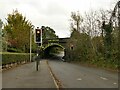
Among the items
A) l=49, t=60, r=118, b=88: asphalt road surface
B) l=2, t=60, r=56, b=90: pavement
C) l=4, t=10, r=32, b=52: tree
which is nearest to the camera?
l=2, t=60, r=56, b=90: pavement

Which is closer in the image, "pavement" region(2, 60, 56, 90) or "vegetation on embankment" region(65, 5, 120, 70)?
"pavement" region(2, 60, 56, 90)

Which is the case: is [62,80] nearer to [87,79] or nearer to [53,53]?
[87,79]

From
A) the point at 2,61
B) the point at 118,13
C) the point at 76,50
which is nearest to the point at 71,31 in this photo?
the point at 76,50

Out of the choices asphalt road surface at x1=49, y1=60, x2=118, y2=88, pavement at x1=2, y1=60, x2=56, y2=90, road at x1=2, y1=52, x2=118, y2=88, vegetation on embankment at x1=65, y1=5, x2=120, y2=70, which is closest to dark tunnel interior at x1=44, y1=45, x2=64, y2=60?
vegetation on embankment at x1=65, y1=5, x2=120, y2=70

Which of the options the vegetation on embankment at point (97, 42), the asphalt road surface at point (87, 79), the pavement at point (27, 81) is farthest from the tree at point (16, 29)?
the pavement at point (27, 81)

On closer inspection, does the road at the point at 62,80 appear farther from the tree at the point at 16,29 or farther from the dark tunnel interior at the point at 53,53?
the dark tunnel interior at the point at 53,53

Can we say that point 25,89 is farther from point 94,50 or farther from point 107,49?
point 94,50

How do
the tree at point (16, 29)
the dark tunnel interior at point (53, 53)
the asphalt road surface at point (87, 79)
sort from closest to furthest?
1. the asphalt road surface at point (87, 79)
2. the tree at point (16, 29)
3. the dark tunnel interior at point (53, 53)

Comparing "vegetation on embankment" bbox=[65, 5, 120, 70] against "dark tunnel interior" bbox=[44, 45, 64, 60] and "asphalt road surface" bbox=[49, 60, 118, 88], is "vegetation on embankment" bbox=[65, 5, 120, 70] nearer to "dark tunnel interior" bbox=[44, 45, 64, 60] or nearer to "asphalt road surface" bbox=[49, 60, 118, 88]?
"asphalt road surface" bbox=[49, 60, 118, 88]

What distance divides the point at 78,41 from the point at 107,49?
22885mm

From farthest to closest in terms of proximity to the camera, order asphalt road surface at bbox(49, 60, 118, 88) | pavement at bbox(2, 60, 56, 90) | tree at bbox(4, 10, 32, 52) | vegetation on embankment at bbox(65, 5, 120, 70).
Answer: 1. tree at bbox(4, 10, 32, 52)
2. vegetation on embankment at bbox(65, 5, 120, 70)
3. asphalt road surface at bbox(49, 60, 118, 88)
4. pavement at bbox(2, 60, 56, 90)

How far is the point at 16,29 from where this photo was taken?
73188mm

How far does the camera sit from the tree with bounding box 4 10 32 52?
240ft

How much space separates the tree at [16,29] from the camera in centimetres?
7300
